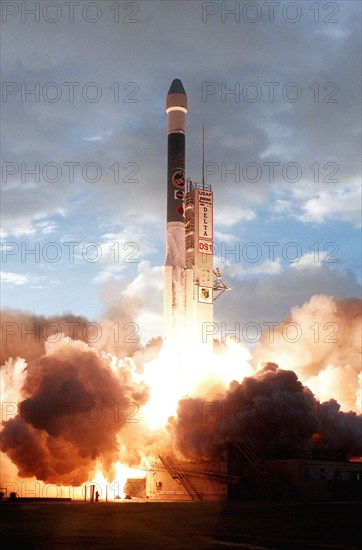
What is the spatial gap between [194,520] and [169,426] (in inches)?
1185

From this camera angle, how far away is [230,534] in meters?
27.6

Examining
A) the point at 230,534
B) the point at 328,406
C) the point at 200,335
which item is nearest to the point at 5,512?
the point at 230,534

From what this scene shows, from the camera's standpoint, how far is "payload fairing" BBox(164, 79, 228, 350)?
67.5 metres

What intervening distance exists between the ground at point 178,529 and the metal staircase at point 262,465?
60.4 ft

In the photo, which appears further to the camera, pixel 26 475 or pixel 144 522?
pixel 26 475

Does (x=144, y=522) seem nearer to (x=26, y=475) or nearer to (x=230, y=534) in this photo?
(x=230, y=534)

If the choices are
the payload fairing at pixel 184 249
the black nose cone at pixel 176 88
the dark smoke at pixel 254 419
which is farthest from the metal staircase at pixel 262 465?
the black nose cone at pixel 176 88

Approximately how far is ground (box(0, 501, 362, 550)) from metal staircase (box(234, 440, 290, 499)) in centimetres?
1841

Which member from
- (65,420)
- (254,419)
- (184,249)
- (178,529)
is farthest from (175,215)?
(178,529)

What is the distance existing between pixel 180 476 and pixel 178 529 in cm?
3512

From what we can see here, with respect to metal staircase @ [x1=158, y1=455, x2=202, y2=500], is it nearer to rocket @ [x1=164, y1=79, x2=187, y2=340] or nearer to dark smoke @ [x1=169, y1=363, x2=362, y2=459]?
dark smoke @ [x1=169, y1=363, x2=362, y2=459]

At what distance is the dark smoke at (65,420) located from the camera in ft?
203

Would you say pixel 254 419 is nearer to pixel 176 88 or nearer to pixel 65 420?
pixel 65 420

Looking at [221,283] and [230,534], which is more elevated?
[221,283]
